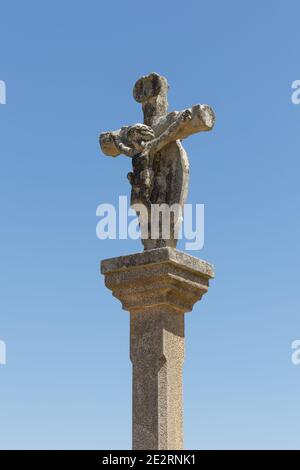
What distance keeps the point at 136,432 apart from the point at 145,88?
15.5 ft

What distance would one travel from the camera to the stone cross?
51.4 ft

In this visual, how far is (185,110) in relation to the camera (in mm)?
16391

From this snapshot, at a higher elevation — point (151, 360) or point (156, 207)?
point (156, 207)

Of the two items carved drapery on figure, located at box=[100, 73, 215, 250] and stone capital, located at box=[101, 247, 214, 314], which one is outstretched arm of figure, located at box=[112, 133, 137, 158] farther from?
stone capital, located at box=[101, 247, 214, 314]

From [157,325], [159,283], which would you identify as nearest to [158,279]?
[159,283]

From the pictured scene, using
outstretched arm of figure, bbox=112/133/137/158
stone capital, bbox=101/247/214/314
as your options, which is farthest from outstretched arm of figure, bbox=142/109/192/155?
stone capital, bbox=101/247/214/314

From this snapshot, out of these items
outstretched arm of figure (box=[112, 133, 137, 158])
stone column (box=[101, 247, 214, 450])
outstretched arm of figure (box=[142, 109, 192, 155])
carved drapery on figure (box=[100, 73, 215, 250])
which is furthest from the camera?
outstretched arm of figure (box=[112, 133, 137, 158])

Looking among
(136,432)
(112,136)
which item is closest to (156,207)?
(112,136)

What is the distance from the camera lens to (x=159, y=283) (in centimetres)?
1577

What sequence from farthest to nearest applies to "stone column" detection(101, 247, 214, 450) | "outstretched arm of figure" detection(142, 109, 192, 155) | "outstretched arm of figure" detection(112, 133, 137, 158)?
"outstretched arm of figure" detection(112, 133, 137, 158) < "outstretched arm of figure" detection(142, 109, 192, 155) < "stone column" detection(101, 247, 214, 450)

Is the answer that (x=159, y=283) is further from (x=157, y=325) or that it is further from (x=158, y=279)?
(x=157, y=325)

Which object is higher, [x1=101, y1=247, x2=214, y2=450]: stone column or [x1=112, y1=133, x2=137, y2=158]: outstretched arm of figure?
[x1=112, y1=133, x2=137, y2=158]: outstretched arm of figure

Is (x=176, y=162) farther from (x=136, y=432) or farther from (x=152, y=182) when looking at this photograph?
(x=136, y=432)

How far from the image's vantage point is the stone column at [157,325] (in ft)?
51.3
